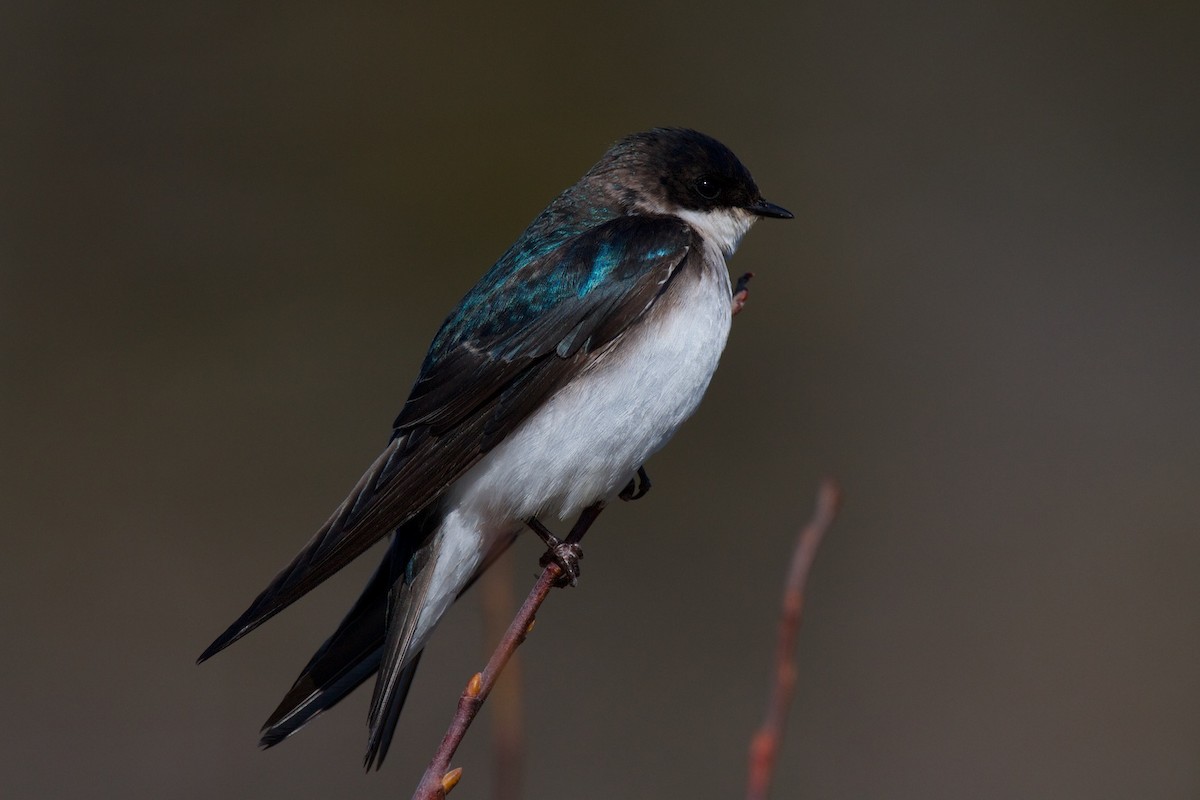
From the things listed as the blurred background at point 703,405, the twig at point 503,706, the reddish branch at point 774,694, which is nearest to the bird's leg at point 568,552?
the twig at point 503,706

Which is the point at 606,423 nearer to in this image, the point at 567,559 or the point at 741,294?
the point at 567,559

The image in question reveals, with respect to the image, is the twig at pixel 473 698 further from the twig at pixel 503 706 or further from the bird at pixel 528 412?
the bird at pixel 528 412

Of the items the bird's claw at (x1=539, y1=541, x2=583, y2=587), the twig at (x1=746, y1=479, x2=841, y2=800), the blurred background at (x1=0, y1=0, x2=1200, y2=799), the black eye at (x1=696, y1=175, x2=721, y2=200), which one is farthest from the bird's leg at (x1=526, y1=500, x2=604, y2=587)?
the blurred background at (x1=0, y1=0, x2=1200, y2=799)

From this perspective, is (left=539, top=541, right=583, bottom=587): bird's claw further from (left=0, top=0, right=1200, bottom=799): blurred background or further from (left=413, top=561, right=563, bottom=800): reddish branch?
(left=0, top=0, right=1200, bottom=799): blurred background

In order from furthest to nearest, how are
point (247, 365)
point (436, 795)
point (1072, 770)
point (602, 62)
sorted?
1. point (602, 62)
2. point (247, 365)
3. point (1072, 770)
4. point (436, 795)

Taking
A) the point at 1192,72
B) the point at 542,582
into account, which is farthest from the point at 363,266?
the point at 542,582

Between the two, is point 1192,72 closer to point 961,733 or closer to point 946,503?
point 946,503
